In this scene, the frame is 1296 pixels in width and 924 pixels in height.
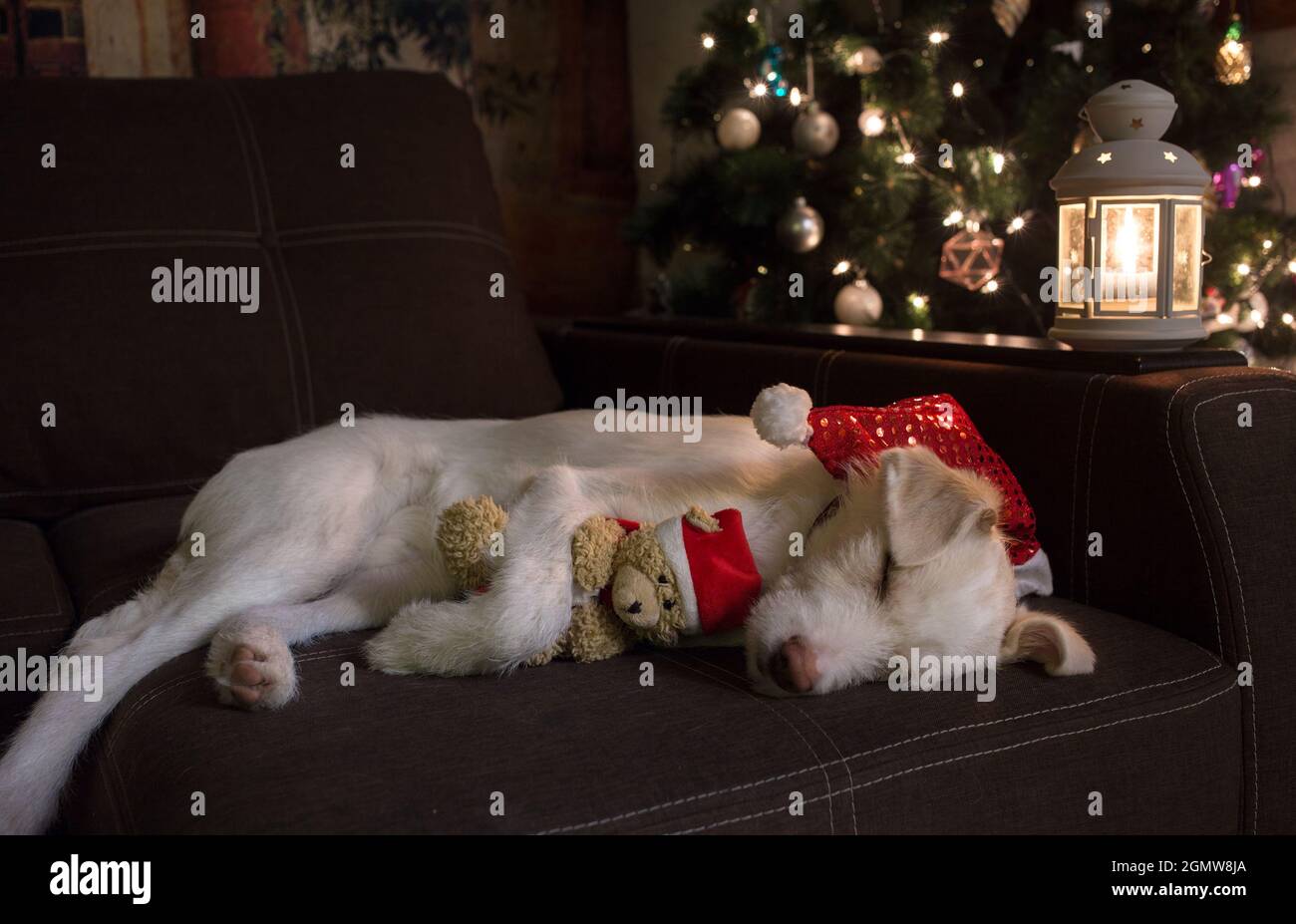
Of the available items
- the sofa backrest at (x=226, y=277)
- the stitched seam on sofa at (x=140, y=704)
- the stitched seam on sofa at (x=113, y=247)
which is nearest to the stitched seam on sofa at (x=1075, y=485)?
the stitched seam on sofa at (x=140, y=704)

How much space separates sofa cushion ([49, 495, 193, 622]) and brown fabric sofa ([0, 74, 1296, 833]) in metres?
0.01

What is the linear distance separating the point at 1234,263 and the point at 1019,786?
2487mm

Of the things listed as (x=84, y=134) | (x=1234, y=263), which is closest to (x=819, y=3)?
(x=1234, y=263)

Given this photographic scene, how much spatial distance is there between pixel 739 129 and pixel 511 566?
98.1 inches

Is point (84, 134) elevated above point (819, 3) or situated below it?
below

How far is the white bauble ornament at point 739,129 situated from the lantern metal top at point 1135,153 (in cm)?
164

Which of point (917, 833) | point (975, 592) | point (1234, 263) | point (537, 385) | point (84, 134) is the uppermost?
point (84, 134)

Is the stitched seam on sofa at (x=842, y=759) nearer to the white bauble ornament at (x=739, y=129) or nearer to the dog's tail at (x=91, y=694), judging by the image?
the dog's tail at (x=91, y=694)

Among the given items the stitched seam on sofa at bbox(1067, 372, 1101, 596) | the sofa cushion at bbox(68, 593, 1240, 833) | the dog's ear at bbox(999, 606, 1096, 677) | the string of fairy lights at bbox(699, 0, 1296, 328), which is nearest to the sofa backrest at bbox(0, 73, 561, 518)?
the sofa cushion at bbox(68, 593, 1240, 833)

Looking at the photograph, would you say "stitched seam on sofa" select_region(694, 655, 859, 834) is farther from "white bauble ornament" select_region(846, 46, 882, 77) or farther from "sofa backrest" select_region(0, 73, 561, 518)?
"white bauble ornament" select_region(846, 46, 882, 77)

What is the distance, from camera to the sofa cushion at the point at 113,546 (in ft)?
6.63

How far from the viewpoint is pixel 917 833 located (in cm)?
145
